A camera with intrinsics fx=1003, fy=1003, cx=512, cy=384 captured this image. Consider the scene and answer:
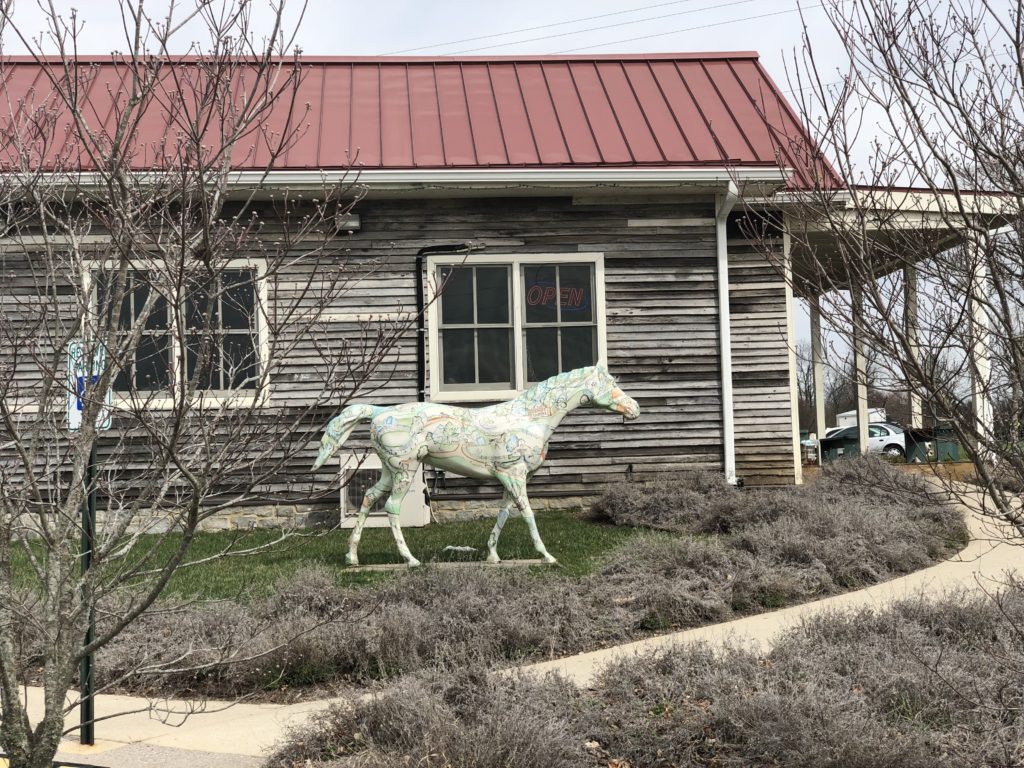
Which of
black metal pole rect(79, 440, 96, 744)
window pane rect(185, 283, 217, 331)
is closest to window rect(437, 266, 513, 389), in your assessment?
window pane rect(185, 283, 217, 331)

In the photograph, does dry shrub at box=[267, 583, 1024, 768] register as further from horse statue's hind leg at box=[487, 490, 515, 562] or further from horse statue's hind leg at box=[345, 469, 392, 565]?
horse statue's hind leg at box=[345, 469, 392, 565]

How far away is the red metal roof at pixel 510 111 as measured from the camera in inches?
473

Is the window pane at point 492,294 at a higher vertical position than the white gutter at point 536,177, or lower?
lower

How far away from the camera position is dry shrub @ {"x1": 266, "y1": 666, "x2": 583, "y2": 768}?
4070mm

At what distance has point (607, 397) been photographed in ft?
28.1

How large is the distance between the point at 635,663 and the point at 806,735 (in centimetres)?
117

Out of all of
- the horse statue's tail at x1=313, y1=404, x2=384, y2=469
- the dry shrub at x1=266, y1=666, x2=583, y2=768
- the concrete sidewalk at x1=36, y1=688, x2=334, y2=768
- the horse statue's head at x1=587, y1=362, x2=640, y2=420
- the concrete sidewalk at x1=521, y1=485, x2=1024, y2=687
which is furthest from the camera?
the horse statue's head at x1=587, y1=362, x2=640, y2=420

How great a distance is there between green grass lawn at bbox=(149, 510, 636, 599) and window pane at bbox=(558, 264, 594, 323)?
241 cm

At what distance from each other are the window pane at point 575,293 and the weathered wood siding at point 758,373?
178cm

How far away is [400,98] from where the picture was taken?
13.6 meters

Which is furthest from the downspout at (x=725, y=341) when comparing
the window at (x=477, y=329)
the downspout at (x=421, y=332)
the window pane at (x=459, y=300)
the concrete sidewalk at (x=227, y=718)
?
the concrete sidewalk at (x=227, y=718)

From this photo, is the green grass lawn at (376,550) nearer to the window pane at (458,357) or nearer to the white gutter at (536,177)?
the window pane at (458,357)

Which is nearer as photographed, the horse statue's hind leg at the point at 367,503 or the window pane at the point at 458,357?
the horse statue's hind leg at the point at 367,503

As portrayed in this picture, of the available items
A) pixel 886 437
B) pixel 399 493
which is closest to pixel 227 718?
pixel 399 493
